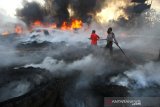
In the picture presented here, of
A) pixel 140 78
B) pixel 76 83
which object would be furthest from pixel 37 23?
pixel 140 78

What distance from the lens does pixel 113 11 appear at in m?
40.4

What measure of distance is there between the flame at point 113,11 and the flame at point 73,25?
5593mm

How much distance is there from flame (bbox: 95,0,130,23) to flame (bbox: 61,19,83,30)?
18.4 feet

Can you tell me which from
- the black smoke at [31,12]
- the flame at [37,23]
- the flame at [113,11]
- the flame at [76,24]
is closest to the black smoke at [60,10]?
the black smoke at [31,12]

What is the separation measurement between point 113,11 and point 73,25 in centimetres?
1081

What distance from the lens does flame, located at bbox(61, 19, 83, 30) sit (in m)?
33.1

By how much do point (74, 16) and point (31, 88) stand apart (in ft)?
88.3

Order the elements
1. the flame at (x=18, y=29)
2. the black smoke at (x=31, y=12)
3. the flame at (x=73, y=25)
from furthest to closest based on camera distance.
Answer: the black smoke at (x=31, y=12), the flame at (x=18, y=29), the flame at (x=73, y=25)

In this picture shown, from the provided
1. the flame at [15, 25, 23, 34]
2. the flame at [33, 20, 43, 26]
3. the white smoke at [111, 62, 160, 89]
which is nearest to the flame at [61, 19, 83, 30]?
the flame at [33, 20, 43, 26]

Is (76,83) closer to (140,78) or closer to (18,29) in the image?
(140,78)

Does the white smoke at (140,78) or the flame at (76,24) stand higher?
the flame at (76,24)

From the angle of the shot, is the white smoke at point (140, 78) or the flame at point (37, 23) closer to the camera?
the white smoke at point (140, 78)

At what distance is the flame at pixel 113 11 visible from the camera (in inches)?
1516

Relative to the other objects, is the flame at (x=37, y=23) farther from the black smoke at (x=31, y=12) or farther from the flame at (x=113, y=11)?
the flame at (x=113, y=11)
